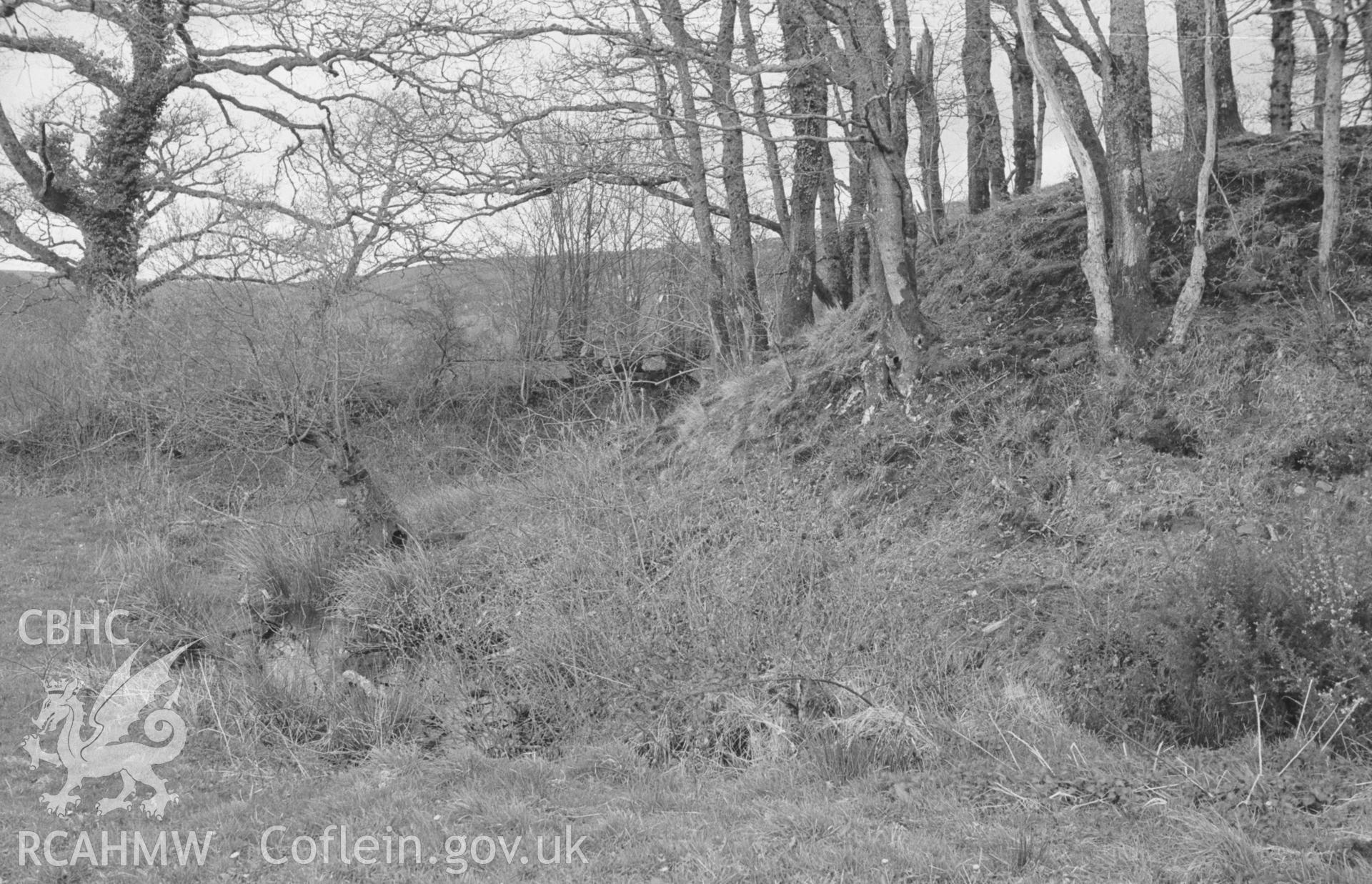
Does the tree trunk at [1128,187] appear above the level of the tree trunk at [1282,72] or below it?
below

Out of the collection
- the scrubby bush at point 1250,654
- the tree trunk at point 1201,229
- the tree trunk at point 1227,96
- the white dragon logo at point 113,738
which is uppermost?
the tree trunk at point 1227,96

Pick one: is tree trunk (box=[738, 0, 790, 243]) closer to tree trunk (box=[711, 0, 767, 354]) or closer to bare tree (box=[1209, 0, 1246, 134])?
tree trunk (box=[711, 0, 767, 354])

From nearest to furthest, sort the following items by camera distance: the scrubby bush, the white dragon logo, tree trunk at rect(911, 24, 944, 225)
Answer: the scrubby bush → the white dragon logo → tree trunk at rect(911, 24, 944, 225)

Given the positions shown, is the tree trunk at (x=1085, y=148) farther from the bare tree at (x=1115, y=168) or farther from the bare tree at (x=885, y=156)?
the bare tree at (x=885, y=156)

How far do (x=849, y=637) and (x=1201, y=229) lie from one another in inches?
203

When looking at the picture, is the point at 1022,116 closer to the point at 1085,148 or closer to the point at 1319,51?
the point at 1319,51

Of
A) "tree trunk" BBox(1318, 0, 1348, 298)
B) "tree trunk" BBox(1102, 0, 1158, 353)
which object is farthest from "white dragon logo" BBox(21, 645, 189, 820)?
"tree trunk" BBox(1318, 0, 1348, 298)

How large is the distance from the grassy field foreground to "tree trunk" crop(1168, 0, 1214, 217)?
2.76 feet

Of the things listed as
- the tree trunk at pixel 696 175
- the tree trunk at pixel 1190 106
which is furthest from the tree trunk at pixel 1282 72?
the tree trunk at pixel 696 175

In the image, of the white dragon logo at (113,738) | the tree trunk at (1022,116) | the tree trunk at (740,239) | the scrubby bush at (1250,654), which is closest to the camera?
the scrubby bush at (1250,654)

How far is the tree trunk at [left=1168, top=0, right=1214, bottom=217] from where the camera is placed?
35.1ft

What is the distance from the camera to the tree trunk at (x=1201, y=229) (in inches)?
346

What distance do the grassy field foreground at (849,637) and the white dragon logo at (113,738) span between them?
18cm

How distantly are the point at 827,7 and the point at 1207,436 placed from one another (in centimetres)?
585
